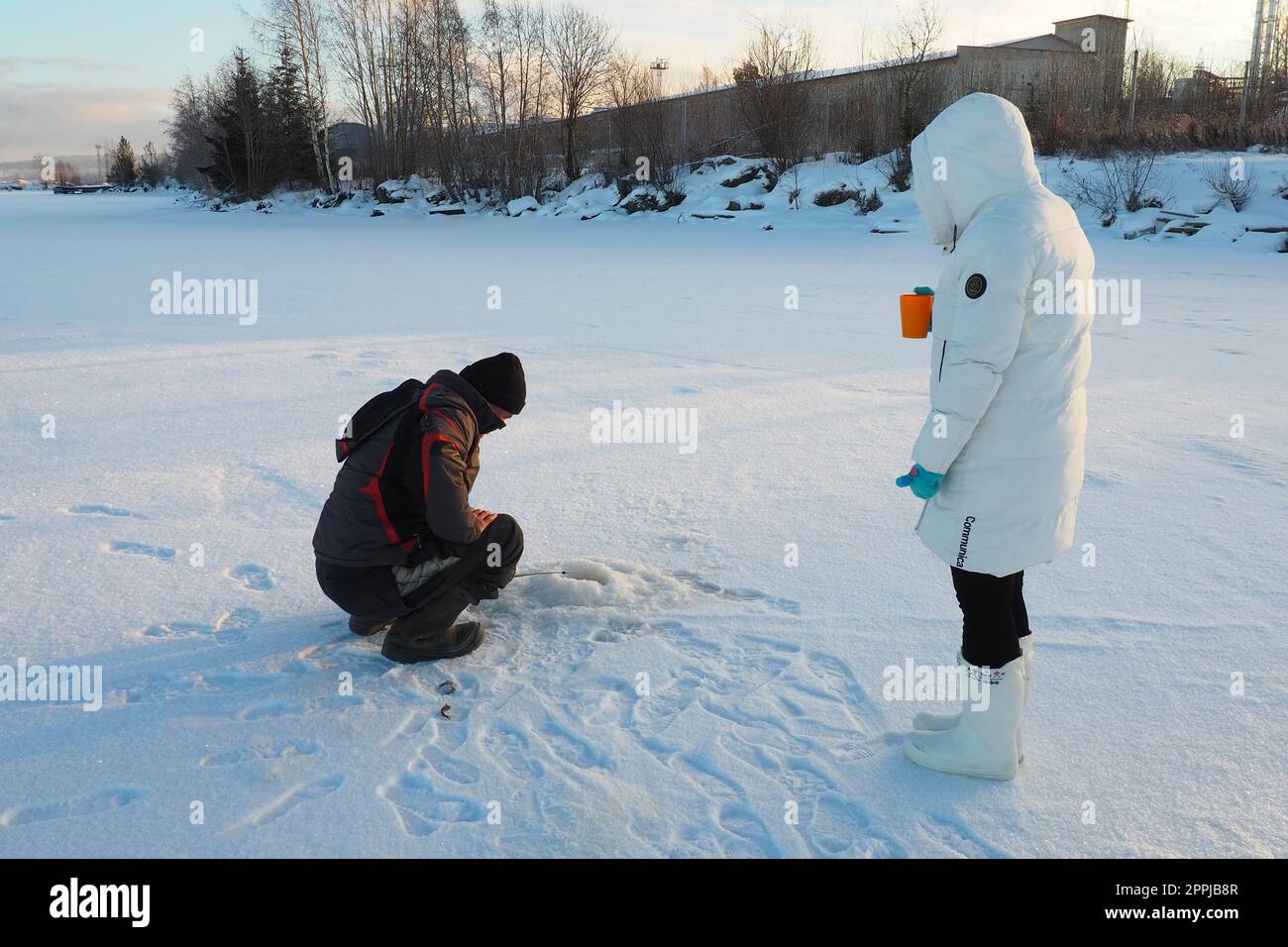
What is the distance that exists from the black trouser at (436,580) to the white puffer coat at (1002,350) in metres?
1.36

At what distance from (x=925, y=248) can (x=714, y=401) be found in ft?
34.2

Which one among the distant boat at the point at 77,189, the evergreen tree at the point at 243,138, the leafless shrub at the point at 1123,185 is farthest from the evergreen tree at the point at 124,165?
the leafless shrub at the point at 1123,185

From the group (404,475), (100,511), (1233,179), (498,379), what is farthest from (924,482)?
(1233,179)

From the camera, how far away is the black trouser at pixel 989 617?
2.26 meters

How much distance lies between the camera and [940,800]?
2.32m

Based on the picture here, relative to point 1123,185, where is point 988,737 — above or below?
below

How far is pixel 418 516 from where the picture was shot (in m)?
2.80

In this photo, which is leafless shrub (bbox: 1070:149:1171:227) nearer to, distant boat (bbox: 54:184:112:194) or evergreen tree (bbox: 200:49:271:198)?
evergreen tree (bbox: 200:49:271:198)

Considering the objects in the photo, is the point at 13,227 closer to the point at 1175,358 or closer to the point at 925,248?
the point at 925,248

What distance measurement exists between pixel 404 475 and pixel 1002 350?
1648 millimetres

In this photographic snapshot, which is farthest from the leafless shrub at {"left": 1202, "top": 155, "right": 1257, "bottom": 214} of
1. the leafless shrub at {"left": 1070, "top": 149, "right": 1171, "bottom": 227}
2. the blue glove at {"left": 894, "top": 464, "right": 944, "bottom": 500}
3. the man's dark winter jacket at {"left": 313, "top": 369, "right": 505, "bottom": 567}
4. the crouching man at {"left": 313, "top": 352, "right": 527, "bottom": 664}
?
the man's dark winter jacket at {"left": 313, "top": 369, "right": 505, "bottom": 567}

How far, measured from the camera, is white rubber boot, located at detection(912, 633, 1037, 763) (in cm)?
240

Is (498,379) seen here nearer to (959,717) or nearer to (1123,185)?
(959,717)

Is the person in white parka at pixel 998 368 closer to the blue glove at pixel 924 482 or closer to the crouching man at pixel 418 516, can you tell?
the blue glove at pixel 924 482
